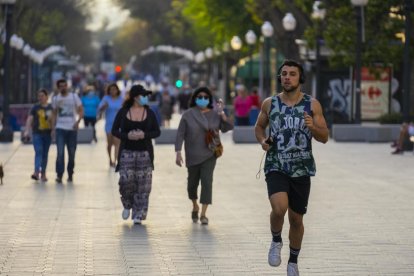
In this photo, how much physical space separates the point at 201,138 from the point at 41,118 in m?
6.25

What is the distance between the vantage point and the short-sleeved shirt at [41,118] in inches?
837

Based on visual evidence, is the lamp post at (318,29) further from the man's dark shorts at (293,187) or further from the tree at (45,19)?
the man's dark shorts at (293,187)

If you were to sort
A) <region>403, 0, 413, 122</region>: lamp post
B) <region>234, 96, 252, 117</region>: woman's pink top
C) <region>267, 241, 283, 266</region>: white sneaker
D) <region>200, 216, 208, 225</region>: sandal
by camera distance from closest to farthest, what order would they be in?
<region>267, 241, 283, 266</region>: white sneaker, <region>200, 216, 208, 225</region>: sandal, <region>403, 0, 413, 122</region>: lamp post, <region>234, 96, 252, 117</region>: woman's pink top

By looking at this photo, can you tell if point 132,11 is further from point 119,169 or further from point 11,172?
point 119,169

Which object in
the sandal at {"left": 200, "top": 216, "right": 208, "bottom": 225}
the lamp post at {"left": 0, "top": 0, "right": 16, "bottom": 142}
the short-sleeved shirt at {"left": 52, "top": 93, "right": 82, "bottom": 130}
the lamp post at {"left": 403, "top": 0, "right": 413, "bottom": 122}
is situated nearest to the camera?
the sandal at {"left": 200, "top": 216, "right": 208, "bottom": 225}

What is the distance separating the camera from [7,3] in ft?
113

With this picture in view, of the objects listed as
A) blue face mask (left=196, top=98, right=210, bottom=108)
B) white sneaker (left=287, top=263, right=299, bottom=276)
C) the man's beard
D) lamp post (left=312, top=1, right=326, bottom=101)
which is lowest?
white sneaker (left=287, top=263, right=299, bottom=276)

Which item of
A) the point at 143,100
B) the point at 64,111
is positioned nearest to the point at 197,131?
the point at 143,100

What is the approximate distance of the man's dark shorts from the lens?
10.6 meters

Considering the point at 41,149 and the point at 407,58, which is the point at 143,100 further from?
the point at 407,58

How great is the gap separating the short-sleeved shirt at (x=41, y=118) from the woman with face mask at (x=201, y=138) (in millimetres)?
5971

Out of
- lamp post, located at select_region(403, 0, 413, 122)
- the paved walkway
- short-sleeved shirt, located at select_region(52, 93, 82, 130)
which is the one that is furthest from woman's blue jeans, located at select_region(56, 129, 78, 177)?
lamp post, located at select_region(403, 0, 413, 122)

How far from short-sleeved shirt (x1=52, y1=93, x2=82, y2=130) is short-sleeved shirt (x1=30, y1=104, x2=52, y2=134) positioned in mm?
131

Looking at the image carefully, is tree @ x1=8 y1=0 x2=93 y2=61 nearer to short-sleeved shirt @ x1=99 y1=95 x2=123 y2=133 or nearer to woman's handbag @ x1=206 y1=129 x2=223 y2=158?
short-sleeved shirt @ x1=99 y1=95 x2=123 y2=133
